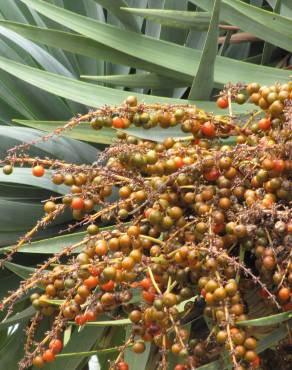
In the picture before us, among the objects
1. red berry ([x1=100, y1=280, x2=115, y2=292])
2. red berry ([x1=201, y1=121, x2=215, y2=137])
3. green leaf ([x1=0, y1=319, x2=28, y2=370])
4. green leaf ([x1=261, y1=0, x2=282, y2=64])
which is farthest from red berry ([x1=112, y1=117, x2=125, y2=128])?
green leaf ([x1=0, y1=319, x2=28, y2=370])

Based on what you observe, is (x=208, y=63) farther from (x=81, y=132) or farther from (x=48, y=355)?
(x=48, y=355)

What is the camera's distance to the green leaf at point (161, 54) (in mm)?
1418

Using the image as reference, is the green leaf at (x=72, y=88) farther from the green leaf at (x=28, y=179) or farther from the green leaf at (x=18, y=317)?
the green leaf at (x=18, y=317)

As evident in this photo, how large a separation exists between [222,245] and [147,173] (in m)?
0.17

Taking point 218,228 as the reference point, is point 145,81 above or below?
above

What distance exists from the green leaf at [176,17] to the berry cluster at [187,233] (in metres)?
0.43

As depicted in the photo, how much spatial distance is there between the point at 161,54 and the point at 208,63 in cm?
20

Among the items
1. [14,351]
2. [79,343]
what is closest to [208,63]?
[79,343]

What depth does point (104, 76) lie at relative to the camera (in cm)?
157

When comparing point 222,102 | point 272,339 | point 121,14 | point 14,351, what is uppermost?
point 121,14

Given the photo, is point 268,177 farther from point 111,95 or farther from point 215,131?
point 111,95

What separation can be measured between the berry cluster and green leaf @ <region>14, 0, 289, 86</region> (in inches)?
12.5

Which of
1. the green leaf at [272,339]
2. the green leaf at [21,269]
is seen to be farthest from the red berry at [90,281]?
the green leaf at [21,269]

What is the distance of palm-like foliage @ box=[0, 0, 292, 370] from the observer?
55.3 inches
